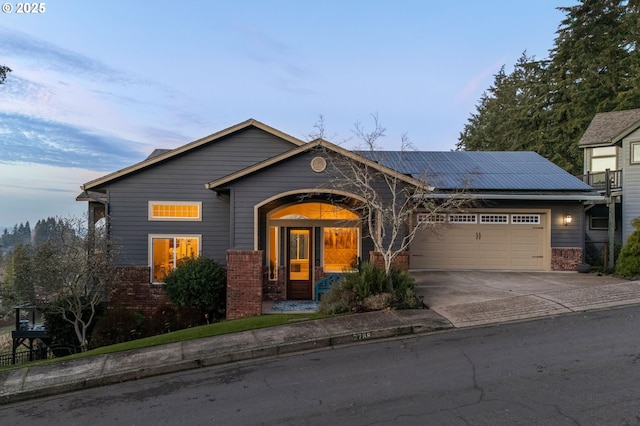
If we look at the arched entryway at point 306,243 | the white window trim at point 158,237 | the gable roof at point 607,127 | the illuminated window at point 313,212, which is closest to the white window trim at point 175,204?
the white window trim at point 158,237

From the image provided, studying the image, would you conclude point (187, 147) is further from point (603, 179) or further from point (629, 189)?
point (603, 179)

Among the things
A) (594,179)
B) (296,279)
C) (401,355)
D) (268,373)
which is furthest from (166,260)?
(594,179)

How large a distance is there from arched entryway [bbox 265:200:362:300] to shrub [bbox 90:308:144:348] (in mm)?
4264

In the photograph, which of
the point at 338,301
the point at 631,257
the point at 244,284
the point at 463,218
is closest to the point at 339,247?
the point at 338,301

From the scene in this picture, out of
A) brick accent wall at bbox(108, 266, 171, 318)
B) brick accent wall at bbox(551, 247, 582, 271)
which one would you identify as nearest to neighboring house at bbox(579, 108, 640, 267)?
brick accent wall at bbox(551, 247, 582, 271)

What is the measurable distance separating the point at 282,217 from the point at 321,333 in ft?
19.6

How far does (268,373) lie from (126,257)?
9.23 metres

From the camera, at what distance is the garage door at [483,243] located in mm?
16766

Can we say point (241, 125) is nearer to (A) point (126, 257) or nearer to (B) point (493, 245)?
(A) point (126, 257)

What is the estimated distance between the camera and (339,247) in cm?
1388

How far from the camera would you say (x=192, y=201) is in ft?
47.3

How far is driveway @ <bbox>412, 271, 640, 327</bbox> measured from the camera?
9336 millimetres

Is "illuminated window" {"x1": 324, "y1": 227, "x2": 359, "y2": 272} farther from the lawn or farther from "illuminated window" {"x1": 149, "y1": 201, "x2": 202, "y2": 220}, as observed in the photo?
"illuminated window" {"x1": 149, "y1": 201, "x2": 202, "y2": 220}

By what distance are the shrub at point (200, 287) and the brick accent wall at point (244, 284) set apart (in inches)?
56.6
